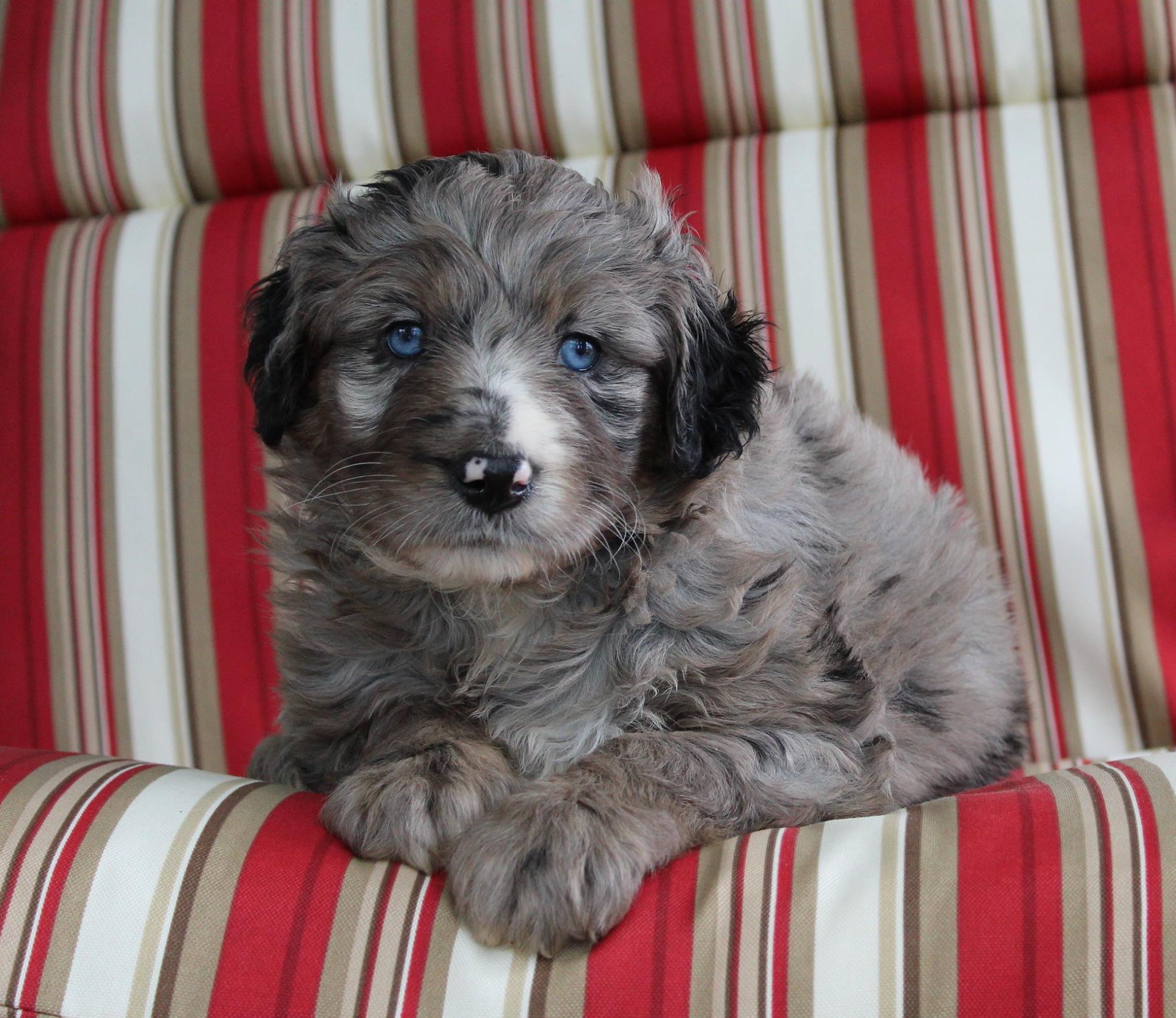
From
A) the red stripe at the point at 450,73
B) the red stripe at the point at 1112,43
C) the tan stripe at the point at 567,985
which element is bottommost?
the tan stripe at the point at 567,985

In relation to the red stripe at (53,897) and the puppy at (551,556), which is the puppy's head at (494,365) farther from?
the red stripe at (53,897)

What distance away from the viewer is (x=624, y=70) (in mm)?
3293

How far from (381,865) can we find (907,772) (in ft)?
3.21

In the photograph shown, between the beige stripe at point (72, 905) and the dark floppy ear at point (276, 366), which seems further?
the dark floppy ear at point (276, 366)

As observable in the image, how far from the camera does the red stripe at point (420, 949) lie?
4.98 ft

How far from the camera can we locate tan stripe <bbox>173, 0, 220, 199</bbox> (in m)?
3.46

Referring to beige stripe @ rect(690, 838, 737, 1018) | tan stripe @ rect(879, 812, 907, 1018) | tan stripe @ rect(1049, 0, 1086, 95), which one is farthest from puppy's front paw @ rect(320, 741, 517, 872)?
tan stripe @ rect(1049, 0, 1086, 95)

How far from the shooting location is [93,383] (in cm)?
346

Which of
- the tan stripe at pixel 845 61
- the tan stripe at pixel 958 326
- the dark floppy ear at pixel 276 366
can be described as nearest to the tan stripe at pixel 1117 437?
the tan stripe at pixel 958 326

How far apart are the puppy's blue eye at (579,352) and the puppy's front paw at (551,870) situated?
0.70m

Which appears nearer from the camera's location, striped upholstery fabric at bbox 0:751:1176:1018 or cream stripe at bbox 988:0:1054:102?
striped upholstery fabric at bbox 0:751:1176:1018

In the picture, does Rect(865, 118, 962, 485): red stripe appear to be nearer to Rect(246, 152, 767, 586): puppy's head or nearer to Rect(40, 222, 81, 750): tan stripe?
Rect(246, 152, 767, 586): puppy's head

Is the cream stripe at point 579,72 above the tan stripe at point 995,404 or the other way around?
above

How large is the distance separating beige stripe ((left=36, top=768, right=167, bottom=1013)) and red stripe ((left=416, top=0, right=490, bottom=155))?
7.06 ft
